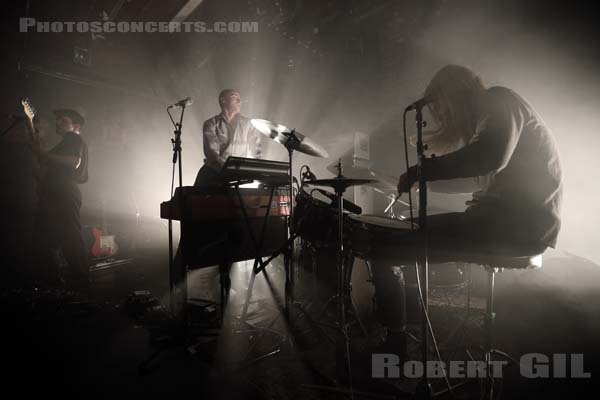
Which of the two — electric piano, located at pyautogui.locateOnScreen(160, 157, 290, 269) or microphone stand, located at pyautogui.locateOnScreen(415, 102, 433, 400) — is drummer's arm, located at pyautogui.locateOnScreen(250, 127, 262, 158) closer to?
electric piano, located at pyautogui.locateOnScreen(160, 157, 290, 269)

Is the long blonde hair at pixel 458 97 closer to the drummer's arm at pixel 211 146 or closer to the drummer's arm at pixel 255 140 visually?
the drummer's arm at pixel 211 146

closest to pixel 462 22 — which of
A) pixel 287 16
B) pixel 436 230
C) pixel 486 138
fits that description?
pixel 287 16

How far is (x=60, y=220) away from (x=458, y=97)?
195 inches

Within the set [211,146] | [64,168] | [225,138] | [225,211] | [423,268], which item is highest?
[225,138]

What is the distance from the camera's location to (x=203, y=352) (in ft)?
7.06

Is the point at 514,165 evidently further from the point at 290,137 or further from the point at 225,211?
the point at 225,211

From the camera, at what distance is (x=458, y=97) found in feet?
5.54

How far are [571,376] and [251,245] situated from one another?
8.56 ft

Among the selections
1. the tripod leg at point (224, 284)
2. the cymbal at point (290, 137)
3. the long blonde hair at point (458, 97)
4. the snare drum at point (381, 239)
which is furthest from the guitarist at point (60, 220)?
the long blonde hair at point (458, 97)

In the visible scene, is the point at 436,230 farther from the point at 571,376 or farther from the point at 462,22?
the point at 462,22

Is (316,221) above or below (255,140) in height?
below

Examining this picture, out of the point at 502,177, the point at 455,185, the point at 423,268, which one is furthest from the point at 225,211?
the point at 502,177

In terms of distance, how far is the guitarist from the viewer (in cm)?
385

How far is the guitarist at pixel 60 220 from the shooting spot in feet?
12.6
